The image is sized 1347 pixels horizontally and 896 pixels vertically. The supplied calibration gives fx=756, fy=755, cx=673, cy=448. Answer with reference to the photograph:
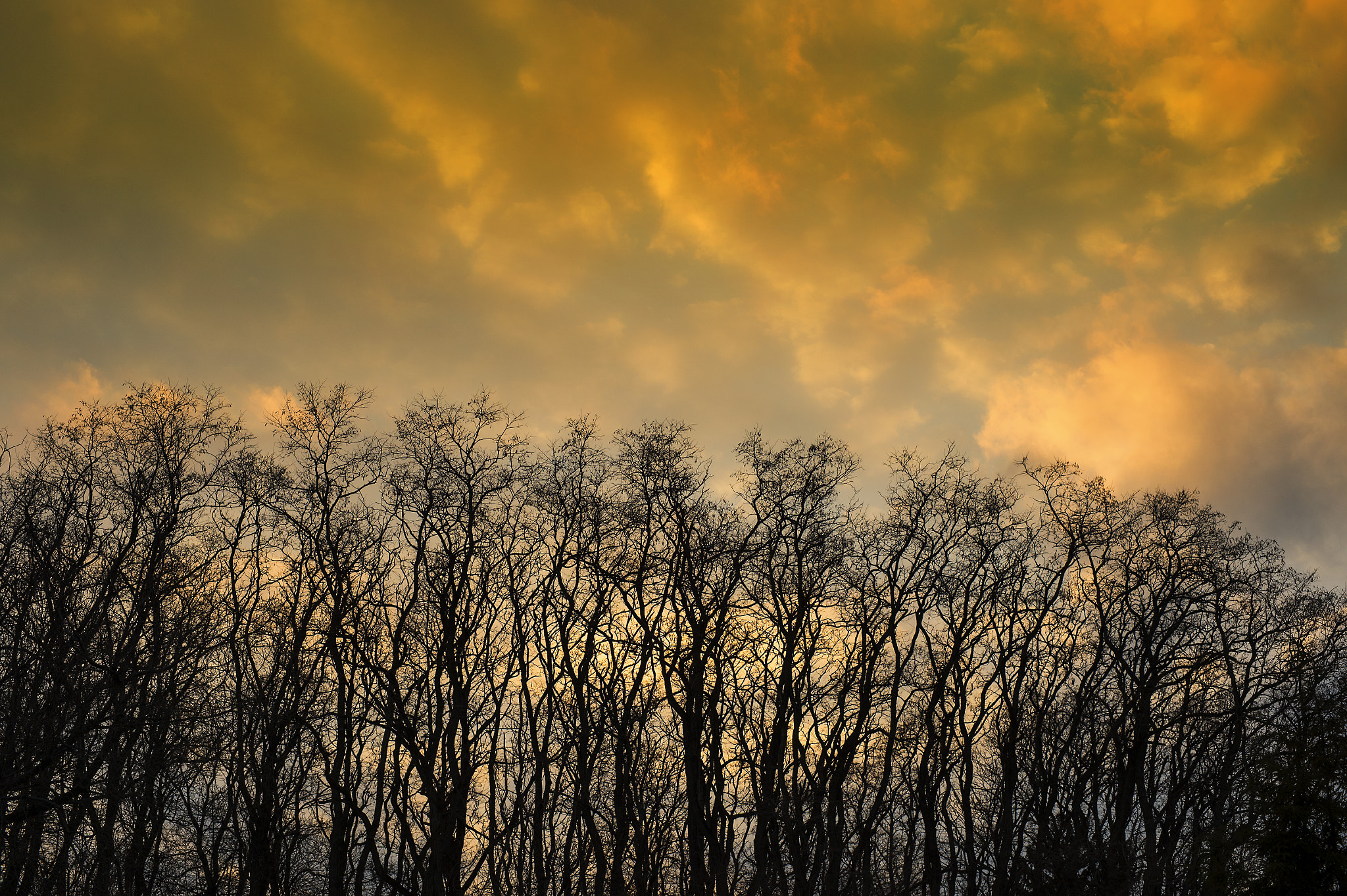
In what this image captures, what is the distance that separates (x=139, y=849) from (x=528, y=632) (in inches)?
486

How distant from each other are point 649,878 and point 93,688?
635 inches

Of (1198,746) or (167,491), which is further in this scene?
(1198,746)

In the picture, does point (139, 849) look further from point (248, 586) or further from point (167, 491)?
point (167, 491)

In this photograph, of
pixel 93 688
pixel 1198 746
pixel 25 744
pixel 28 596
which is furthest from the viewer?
pixel 1198 746

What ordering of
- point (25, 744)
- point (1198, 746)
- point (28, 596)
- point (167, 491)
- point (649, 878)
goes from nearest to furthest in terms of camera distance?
1. point (25, 744)
2. point (28, 596)
3. point (167, 491)
4. point (649, 878)
5. point (1198, 746)

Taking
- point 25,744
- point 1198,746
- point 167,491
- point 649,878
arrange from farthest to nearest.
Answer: point 1198,746 → point 649,878 → point 167,491 → point 25,744

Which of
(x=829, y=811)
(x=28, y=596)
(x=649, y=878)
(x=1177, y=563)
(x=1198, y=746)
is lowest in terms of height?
(x=649, y=878)

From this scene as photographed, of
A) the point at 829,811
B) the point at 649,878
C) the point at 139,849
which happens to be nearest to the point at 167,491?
the point at 139,849

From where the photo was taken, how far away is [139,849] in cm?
2161

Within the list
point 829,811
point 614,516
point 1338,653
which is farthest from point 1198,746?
point 614,516

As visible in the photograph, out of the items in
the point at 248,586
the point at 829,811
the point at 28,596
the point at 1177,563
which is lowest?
the point at 829,811

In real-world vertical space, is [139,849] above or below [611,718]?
below

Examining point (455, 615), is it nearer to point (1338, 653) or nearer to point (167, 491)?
point (167, 491)

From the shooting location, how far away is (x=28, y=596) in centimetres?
1834
